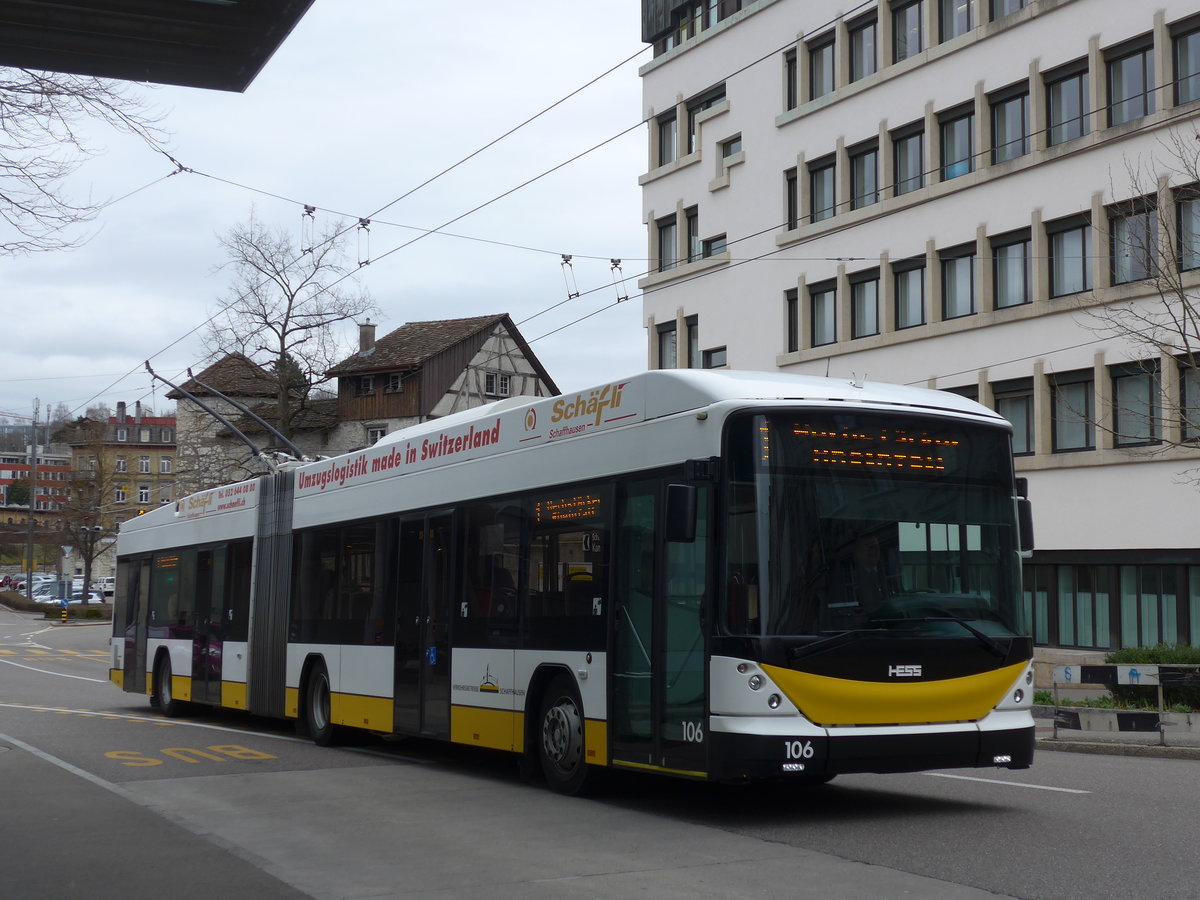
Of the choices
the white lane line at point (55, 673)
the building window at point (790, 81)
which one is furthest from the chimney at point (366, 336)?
the building window at point (790, 81)

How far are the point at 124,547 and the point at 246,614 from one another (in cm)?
678

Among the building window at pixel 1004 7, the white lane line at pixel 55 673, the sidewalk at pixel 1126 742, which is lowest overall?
the white lane line at pixel 55 673

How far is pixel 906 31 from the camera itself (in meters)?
34.7

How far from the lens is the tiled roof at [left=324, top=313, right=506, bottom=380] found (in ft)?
235

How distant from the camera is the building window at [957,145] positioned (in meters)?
33.0

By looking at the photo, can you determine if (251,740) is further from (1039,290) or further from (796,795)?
(1039,290)

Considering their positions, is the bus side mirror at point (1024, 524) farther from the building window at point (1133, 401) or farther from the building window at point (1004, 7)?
the building window at point (1004, 7)

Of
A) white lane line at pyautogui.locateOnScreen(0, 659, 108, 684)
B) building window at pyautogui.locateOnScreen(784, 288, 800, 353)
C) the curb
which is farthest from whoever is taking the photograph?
building window at pyautogui.locateOnScreen(784, 288, 800, 353)

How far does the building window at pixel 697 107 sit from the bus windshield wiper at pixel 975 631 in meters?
32.6

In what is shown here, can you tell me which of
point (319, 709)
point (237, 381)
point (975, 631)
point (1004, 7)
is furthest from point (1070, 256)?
point (237, 381)

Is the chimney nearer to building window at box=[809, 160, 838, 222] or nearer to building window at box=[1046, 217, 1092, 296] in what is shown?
building window at box=[809, 160, 838, 222]

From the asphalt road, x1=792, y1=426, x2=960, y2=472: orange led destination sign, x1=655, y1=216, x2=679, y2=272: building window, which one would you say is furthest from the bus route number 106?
x1=655, y1=216, x2=679, y2=272: building window

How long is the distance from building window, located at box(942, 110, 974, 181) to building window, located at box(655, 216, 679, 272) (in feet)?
36.3

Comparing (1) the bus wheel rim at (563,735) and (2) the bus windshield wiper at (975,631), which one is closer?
(2) the bus windshield wiper at (975,631)
